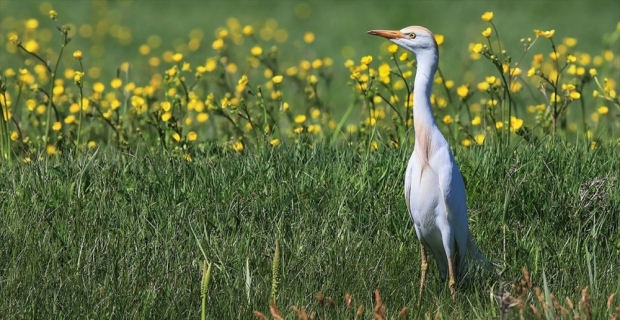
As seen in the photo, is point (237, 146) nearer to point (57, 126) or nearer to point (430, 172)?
point (57, 126)

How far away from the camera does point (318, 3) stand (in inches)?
501

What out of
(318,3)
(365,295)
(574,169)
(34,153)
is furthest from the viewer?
(318,3)

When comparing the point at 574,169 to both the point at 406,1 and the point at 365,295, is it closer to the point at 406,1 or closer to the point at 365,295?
the point at 365,295

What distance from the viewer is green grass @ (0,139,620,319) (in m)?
3.62

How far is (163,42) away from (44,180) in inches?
274

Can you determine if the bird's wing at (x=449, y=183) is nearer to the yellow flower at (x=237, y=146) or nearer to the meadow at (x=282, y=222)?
the meadow at (x=282, y=222)

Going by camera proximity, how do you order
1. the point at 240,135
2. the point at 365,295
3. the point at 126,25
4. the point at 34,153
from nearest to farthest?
the point at 365,295 < the point at 34,153 < the point at 240,135 < the point at 126,25

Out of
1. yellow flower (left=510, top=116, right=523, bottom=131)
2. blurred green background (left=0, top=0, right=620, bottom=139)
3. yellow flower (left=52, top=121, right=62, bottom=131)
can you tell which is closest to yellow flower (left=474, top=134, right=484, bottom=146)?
yellow flower (left=510, top=116, right=523, bottom=131)

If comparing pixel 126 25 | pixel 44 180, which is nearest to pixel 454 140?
pixel 44 180

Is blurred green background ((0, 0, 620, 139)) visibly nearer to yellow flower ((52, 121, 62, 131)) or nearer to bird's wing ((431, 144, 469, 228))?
yellow flower ((52, 121, 62, 131))

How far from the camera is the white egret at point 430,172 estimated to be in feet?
12.0

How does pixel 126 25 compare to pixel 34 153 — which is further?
pixel 126 25

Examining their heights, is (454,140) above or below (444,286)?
above

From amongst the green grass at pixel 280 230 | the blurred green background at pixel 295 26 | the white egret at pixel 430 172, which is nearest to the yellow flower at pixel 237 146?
the green grass at pixel 280 230
